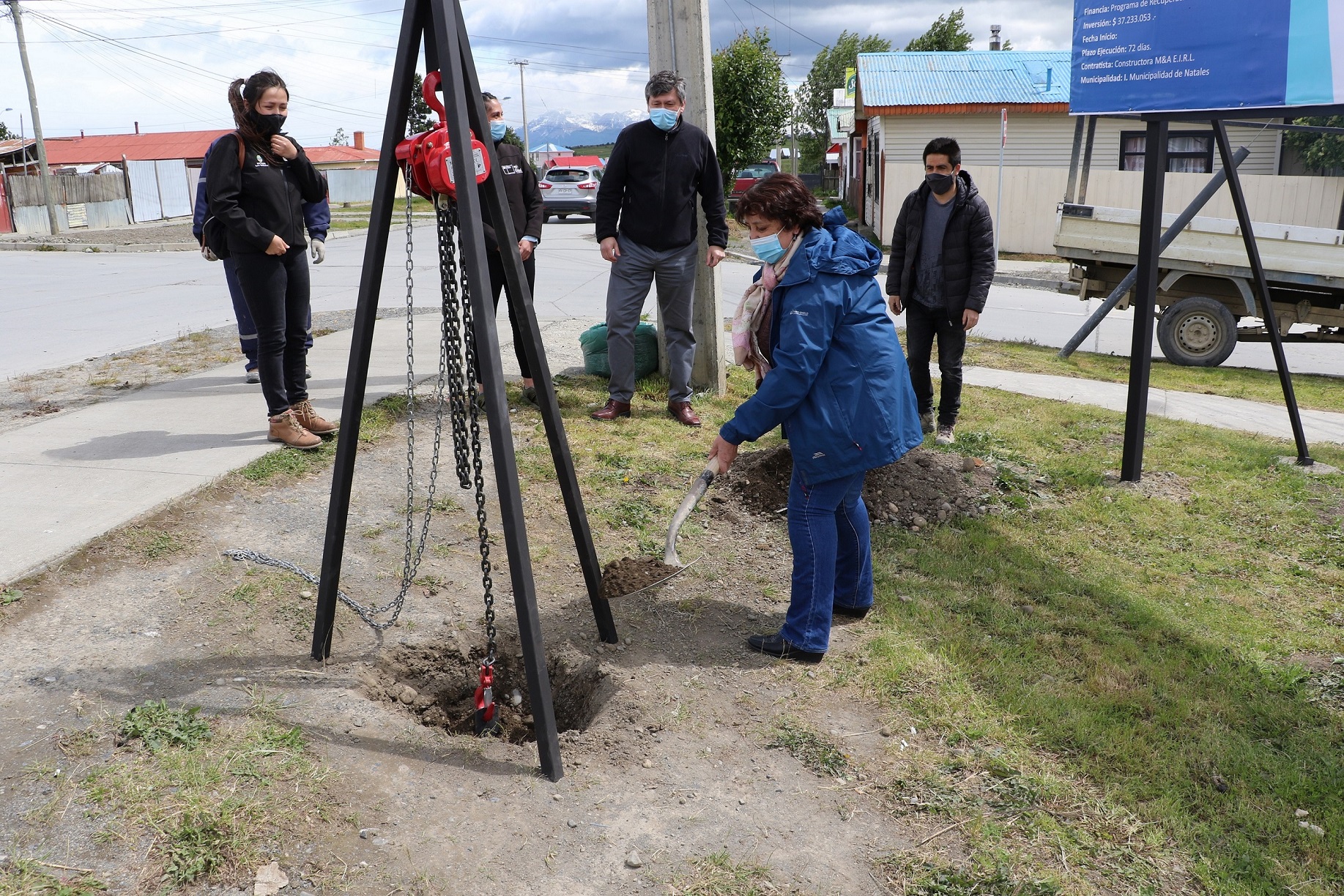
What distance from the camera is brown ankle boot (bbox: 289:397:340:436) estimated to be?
18.4 feet

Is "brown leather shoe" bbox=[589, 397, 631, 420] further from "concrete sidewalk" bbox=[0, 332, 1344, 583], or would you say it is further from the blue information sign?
the blue information sign

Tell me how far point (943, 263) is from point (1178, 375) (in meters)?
4.97

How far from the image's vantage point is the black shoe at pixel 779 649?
3.73m

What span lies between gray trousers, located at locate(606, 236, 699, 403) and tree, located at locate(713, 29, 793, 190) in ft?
77.7

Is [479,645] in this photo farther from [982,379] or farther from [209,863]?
[982,379]

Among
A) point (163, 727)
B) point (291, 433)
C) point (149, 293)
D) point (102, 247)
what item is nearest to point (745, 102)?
point (102, 247)

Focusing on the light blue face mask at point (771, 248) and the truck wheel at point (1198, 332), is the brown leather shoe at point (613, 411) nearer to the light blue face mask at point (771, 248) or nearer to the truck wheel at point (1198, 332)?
the light blue face mask at point (771, 248)

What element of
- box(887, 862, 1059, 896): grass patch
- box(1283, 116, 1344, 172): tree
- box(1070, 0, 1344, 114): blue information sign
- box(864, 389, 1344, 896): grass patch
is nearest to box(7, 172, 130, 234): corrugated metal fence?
box(1070, 0, 1344, 114): blue information sign

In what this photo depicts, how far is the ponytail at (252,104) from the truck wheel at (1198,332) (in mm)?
8766

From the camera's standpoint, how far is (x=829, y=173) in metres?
59.2

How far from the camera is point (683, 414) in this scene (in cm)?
663

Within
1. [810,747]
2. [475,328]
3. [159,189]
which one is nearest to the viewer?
[475,328]

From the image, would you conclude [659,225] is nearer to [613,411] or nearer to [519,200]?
[519,200]

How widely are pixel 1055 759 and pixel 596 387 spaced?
4.89m
